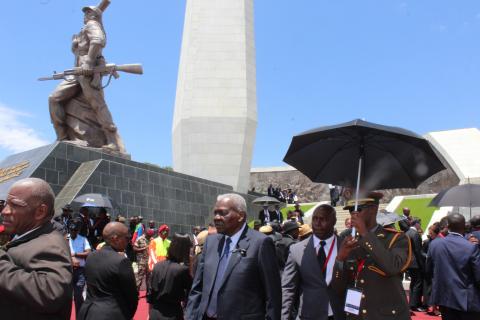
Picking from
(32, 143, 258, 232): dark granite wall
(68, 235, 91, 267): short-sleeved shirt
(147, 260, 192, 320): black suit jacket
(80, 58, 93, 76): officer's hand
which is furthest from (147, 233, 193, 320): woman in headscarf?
(80, 58, 93, 76): officer's hand

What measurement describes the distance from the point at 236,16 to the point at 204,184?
34.9 feet

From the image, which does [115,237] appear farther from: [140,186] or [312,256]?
[140,186]

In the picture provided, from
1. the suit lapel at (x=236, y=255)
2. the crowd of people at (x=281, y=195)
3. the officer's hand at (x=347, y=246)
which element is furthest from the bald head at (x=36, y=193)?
the crowd of people at (x=281, y=195)

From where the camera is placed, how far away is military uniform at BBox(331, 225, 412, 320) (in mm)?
3465

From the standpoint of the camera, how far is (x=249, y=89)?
24750 mm

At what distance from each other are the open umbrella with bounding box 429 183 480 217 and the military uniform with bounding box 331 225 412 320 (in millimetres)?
5759

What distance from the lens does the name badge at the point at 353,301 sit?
3555mm

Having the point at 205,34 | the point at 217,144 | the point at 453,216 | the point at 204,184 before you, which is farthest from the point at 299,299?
the point at 205,34

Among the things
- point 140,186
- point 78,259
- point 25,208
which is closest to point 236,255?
point 25,208

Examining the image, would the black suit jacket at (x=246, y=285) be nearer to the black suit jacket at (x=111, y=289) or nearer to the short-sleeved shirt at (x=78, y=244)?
the black suit jacket at (x=111, y=289)

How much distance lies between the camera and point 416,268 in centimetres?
946

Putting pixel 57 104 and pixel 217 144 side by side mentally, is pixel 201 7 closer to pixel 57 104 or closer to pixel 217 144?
pixel 217 144

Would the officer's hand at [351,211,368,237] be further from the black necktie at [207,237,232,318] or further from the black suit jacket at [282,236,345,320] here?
the black necktie at [207,237,232,318]

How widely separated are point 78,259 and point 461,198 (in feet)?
20.0
